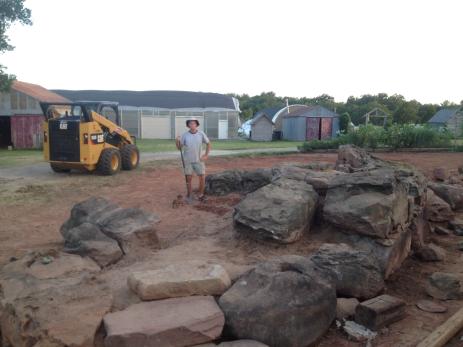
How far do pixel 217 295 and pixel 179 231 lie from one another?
7.83 feet

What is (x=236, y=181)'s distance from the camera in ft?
28.0

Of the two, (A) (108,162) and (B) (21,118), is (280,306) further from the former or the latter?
(B) (21,118)

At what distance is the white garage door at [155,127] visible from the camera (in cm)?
3422

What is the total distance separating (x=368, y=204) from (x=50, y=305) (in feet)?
10.9

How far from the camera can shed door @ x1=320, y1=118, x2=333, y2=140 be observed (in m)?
34.7

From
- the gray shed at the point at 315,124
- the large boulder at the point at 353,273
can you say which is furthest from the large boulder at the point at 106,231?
the gray shed at the point at 315,124

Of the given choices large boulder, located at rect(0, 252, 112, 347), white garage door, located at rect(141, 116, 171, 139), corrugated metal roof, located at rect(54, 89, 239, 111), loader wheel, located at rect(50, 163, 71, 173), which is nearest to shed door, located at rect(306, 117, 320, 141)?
corrugated metal roof, located at rect(54, 89, 239, 111)

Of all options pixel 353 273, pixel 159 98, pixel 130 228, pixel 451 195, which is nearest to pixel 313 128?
pixel 159 98

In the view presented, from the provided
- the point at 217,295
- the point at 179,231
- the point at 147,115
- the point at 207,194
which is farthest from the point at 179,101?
the point at 217,295

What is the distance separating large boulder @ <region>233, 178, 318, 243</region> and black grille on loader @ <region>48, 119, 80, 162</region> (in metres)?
→ 7.71

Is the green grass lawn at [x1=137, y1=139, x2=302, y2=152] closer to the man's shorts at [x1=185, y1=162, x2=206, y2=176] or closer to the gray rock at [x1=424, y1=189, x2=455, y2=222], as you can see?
the man's shorts at [x1=185, y1=162, x2=206, y2=176]

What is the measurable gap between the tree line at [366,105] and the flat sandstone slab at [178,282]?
37.6m

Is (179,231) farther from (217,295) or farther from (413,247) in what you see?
(413,247)

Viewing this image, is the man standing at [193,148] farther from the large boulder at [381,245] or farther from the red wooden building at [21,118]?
the red wooden building at [21,118]
